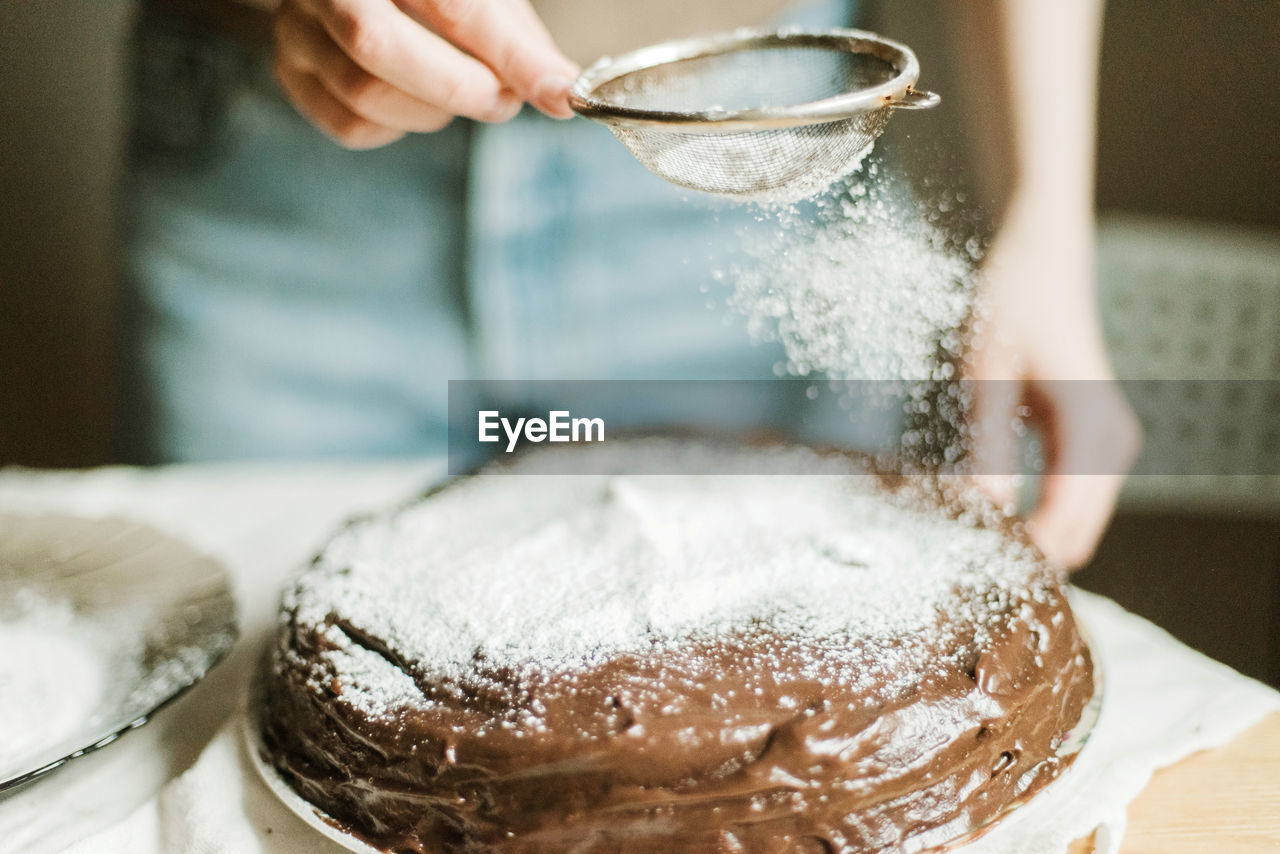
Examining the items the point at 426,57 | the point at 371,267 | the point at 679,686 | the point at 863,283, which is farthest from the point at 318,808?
the point at 371,267

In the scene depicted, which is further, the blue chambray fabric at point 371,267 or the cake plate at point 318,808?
the blue chambray fabric at point 371,267

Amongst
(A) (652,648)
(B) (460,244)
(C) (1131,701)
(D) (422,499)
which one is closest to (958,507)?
(C) (1131,701)

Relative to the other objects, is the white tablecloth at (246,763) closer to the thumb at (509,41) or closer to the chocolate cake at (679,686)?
the chocolate cake at (679,686)

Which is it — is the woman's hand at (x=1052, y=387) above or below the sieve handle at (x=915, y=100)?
below

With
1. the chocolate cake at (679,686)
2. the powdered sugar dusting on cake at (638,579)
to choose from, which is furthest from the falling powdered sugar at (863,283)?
the chocolate cake at (679,686)

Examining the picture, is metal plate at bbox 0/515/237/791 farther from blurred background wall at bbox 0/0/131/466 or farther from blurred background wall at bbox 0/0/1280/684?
blurred background wall at bbox 0/0/131/466

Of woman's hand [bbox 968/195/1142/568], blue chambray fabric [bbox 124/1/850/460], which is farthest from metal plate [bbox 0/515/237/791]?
woman's hand [bbox 968/195/1142/568]

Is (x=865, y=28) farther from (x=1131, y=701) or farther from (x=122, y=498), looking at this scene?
(x=122, y=498)
